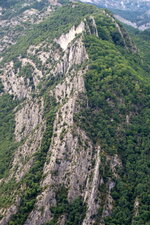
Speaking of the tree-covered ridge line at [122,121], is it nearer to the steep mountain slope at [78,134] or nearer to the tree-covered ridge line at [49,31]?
the steep mountain slope at [78,134]

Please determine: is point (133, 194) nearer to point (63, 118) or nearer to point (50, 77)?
point (63, 118)

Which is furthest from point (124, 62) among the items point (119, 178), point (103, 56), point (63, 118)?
point (119, 178)

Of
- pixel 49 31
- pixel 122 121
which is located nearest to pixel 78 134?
pixel 122 121

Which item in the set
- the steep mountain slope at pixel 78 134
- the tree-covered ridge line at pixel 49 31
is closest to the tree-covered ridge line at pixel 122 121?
the steep mountain slope at pixel 78 134

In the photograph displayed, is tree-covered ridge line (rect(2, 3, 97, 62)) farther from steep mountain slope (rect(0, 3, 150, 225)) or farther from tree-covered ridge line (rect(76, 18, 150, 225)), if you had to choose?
tree-covered ridge line (rect(76, 18, 150, 225))

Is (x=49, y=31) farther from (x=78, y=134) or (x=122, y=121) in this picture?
(x=78, y=134)

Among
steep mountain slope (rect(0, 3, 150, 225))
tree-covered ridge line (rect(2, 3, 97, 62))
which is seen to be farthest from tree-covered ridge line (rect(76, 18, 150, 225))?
tree-covered ridge line (rect(2, 3, 97, 62))

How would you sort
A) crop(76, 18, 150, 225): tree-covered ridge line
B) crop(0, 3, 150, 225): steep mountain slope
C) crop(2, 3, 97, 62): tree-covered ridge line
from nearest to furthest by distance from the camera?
crop(0, 3, 150, 225): steep mountain slope < crop(76, 18, 150, 225): tree-covered ridge line < crop(2, 3, 97, 62): tree-covered ridge line

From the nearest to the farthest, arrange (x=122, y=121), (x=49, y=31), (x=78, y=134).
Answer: (x=78, y=134) → (x=122, y=121) → (x=49, y=31)
